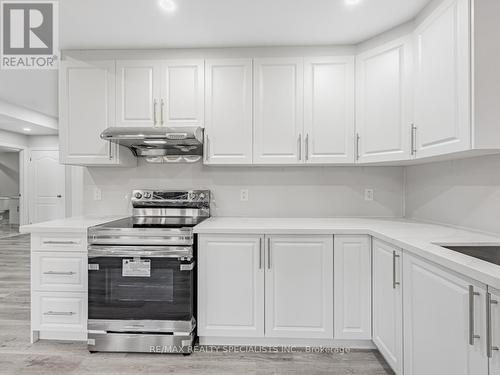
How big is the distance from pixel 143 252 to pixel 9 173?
1066 cm

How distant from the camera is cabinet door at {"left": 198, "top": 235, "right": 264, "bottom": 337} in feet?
7.38

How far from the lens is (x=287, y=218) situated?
9.31ft

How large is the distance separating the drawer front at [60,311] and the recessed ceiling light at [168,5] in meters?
2.11

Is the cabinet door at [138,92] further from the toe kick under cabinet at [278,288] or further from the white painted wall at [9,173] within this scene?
the white painted wall at [9,173]

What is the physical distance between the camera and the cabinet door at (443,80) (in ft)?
5.46

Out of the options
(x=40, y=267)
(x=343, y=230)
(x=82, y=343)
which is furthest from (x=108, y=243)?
(x=343, y=230)

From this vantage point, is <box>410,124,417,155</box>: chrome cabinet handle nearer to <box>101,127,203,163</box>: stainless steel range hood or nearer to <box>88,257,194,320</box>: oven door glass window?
<box>101,127,203,163</box>: stainless steel range hood

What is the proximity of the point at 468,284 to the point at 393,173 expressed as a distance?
1793 mm

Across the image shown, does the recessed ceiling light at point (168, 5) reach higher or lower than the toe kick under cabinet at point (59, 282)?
higher

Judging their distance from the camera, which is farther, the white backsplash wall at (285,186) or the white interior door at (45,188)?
the white interior door at (45,188)

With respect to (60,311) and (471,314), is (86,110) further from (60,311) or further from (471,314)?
(471,314)

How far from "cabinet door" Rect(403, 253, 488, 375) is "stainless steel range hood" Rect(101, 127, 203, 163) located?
172 centimetres

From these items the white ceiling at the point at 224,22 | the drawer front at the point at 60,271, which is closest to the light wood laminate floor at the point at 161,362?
the drawer front at the point at 60,271

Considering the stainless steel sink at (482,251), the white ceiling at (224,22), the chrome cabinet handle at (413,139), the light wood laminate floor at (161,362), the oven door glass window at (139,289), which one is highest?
the white ceiling at (224,22)
